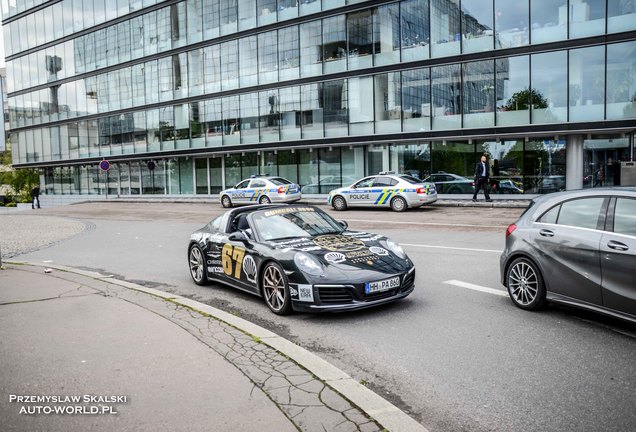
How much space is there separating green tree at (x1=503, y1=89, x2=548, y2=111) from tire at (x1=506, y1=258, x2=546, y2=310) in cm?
2038

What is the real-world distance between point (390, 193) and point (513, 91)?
864 cm

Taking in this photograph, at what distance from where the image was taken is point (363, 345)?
5.36 m

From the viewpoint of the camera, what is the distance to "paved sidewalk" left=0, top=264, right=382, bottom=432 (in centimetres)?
355

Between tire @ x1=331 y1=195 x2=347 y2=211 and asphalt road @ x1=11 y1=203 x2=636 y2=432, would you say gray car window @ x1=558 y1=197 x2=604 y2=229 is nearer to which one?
asphalt road @ x1=11 y1=203 x2=636 y2=432

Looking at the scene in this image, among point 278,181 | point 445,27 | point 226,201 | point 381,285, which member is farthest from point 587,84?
point 381,285

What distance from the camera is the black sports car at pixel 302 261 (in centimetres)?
616

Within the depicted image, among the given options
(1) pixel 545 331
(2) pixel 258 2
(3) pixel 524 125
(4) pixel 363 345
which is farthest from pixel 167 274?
(2) pixel 258 2

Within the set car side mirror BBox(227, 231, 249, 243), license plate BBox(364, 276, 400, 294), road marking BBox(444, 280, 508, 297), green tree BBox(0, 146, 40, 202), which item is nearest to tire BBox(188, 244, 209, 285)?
car side mirror BBox(227, 231, 249, 243)

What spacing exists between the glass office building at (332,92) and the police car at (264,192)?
209 inches

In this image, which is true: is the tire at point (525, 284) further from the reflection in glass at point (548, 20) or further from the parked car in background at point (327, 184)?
the parked car in background at point (327, 184)

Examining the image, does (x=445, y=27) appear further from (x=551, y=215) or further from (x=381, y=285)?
(x=381, y=285)

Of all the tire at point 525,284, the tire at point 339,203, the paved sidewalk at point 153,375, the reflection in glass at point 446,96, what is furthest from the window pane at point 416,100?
the paved sidewalk at point 153,375

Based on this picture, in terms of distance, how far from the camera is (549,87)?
79.8 feet

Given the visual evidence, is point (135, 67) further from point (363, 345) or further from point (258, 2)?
point (363, 345)
